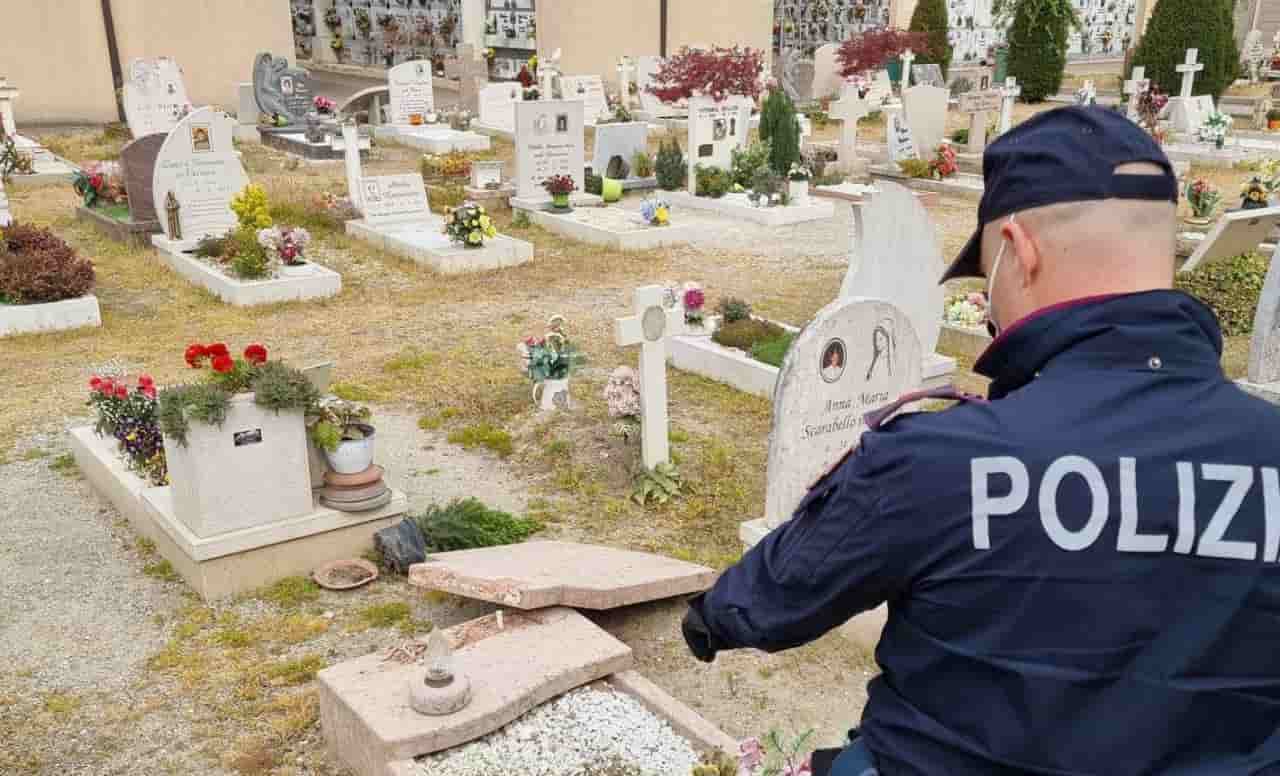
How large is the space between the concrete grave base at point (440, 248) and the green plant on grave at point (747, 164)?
409cm

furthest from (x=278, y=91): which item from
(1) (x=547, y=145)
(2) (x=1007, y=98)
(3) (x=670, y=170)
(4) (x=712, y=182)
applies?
(2) (x=1007, y=98)

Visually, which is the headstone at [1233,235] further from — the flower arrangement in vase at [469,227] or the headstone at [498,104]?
the headstone at [498,104]

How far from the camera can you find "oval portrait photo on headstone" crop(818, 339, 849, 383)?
5.43m

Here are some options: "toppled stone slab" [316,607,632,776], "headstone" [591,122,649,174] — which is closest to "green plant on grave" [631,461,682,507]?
"toppled stone slab" [316,607,632,776]

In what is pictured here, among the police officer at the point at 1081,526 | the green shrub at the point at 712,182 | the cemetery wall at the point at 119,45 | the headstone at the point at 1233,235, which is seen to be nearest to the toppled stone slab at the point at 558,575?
the police officer at the point at 1081,526

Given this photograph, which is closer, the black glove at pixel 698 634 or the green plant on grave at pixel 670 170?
the black glove at pixel 698 634

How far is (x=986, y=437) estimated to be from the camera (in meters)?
1.56

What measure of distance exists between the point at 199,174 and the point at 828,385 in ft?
30.1

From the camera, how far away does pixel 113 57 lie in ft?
73.8

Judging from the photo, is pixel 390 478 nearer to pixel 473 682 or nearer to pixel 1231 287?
pixel 473 682

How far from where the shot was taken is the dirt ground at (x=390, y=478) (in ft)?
14.9

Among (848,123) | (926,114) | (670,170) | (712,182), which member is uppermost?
(926,114)

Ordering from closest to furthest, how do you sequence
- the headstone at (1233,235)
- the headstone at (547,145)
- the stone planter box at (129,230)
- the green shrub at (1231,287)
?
the headstone at (1233,235) < the green shrub at (1231,287) < the stone planter box at (129,230) < the headstone at (547,145)

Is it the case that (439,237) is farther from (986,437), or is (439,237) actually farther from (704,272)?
(986,437)
